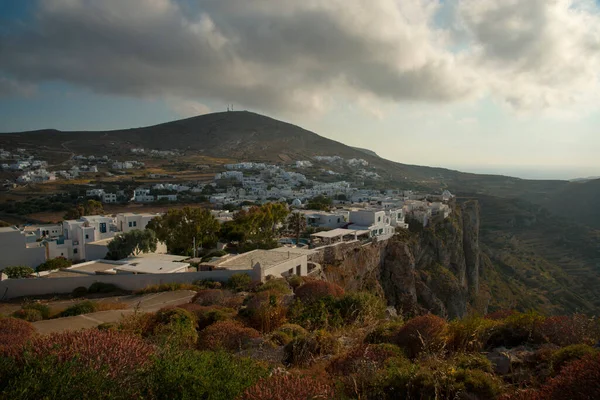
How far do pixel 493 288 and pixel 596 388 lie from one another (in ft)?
147

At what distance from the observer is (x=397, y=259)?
2830 cm

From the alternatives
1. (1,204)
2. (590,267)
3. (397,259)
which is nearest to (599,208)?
(590,267)

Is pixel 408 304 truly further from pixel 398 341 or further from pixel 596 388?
pixel 596 388

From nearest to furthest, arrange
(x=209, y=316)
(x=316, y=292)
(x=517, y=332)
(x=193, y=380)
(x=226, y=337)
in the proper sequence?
(x=193, y=380) < (x=517, y=332) < (x=226, y=337) < (x=209, y=316) < (x=316, y=292)

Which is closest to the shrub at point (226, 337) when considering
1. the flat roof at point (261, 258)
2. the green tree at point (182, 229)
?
the flat roof at point (261, 258)

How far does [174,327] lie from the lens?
7.67m

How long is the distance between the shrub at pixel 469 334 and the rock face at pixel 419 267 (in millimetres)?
12848

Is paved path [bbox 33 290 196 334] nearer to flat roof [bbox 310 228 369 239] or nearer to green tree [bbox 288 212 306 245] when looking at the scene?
flat roof [bbox 310 228 369 239]

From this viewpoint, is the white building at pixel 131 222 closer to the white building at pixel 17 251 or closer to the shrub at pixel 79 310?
the white building at pixel 17 251

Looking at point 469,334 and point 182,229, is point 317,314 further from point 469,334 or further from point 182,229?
point 182,229

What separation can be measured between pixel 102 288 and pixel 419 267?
978 inches

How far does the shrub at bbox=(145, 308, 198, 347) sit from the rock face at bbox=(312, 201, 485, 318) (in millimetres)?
12589

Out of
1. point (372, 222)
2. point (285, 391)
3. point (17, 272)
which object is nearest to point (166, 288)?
point (17, 272)

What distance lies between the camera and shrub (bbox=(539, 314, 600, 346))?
20.5 ft
